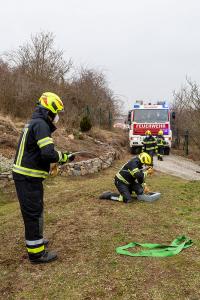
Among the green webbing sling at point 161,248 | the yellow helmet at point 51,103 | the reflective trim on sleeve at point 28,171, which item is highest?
the yellow helmet at point 51,103

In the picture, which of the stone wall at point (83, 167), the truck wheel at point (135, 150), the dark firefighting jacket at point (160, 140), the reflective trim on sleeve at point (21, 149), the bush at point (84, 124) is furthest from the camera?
the bush at point (84, 124)

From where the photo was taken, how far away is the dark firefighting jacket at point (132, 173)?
7.79 m

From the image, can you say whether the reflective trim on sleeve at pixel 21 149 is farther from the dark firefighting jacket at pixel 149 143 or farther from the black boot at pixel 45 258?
the dark firefighting jacket at pixel 149 143

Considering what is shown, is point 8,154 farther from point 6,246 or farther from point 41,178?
point 41,178

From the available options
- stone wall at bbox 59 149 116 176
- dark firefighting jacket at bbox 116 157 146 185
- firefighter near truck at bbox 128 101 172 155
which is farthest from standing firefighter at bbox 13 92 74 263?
firefighter near truck at bbox 128 101 172 155

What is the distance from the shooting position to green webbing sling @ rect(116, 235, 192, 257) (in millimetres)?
4859

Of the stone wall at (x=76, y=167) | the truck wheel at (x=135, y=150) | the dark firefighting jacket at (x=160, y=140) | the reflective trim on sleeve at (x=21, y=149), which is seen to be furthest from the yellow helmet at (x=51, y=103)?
the truck wheel at (x=135, y=150)

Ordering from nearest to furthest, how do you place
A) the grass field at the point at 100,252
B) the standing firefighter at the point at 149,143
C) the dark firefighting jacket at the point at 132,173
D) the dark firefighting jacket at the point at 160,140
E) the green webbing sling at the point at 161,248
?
the grass field at the point at 100,252 → the green webbing sling at the point at 161,248 → the dark firefighting jacket at the point at 132,173 → the standing firefighter at the point at 149,143 → the dark firefighting jacket at the point at 160,140

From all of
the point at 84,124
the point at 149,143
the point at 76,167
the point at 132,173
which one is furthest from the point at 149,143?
the point at 132,173

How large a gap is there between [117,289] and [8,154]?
8.31 m

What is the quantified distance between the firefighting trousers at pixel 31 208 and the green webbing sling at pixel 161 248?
1129 millimetres

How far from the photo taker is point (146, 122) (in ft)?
63.5

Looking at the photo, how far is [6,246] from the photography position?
5328 millimetres

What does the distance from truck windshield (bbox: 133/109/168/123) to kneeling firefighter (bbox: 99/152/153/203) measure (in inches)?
454
